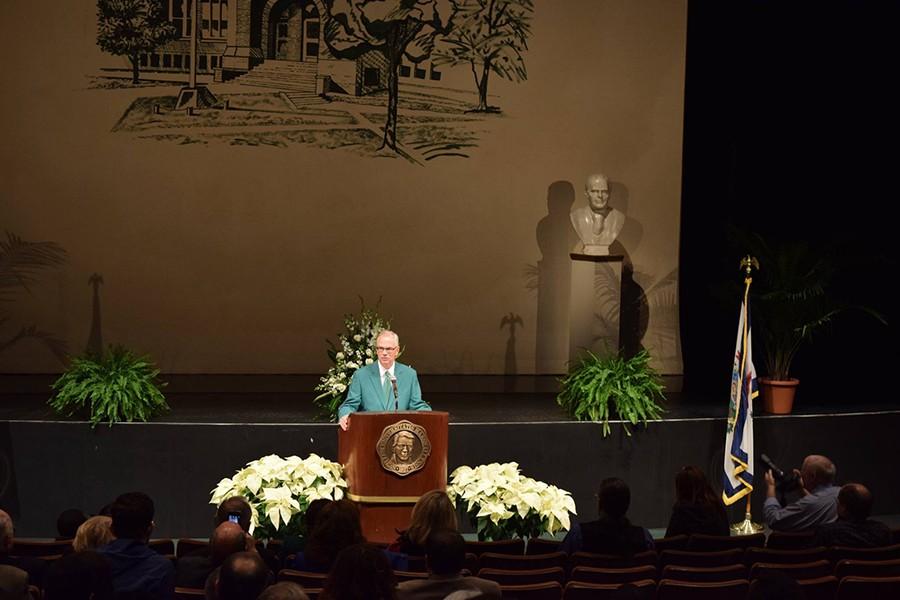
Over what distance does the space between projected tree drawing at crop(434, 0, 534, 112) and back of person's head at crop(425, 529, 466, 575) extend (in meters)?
8.28

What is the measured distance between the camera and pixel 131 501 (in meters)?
5.46

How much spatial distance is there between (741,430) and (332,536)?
475 centimetres

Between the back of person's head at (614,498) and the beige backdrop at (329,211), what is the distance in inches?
262

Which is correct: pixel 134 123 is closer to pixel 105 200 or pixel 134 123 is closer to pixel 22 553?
pixel 105 200

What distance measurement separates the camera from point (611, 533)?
618 centimetres

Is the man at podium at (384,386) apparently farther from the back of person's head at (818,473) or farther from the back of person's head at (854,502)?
the back of person's head at (854,502)

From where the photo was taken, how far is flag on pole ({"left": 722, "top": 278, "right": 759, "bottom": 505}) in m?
9.30

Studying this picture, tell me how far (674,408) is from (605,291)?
2522 mm

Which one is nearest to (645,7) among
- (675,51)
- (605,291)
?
(675,51)

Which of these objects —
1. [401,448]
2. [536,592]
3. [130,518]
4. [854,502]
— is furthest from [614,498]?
[130,518]

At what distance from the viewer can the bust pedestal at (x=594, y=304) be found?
12.2m

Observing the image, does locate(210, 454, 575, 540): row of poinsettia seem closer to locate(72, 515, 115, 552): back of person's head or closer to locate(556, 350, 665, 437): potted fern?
locate(72, 515, 115, 552): back of person's head

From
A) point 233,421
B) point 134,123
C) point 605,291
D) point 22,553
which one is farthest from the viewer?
point 605,291

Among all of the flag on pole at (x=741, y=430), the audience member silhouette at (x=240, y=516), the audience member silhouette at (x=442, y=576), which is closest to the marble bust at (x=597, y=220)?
the flag on pole at (x=741, y=430)
